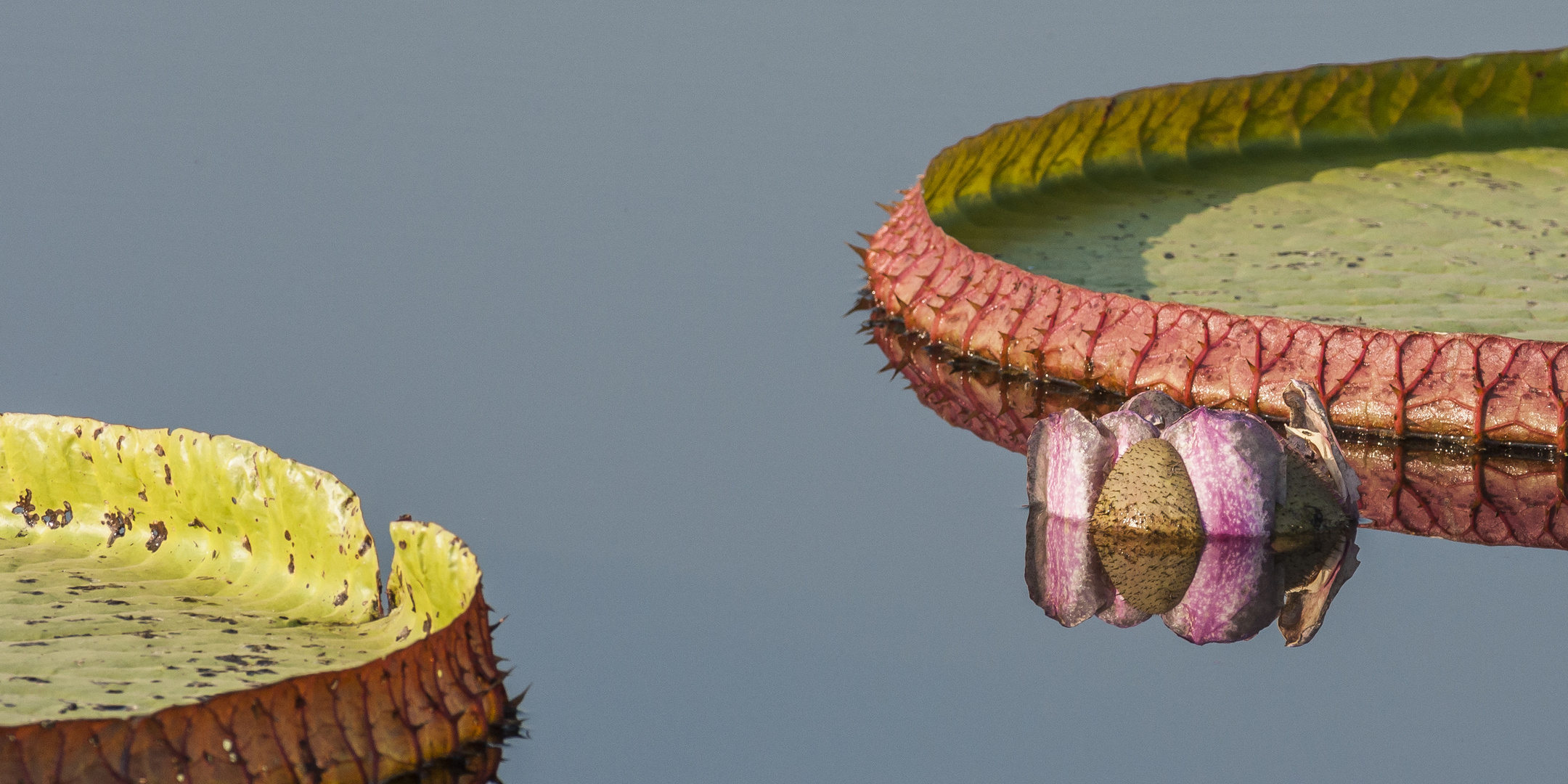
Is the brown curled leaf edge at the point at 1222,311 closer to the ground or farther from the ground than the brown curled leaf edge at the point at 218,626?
farther from the ground

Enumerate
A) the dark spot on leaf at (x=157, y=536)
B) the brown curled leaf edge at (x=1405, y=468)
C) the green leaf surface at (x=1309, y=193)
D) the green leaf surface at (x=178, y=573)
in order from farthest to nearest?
the green leaf surface at (x=1309, y=193), the brown curled leaf edge at (x=1405, y=468), the dark spot on leaf at (x=157, y=536), the green leaf surface at (x=178, y=573)

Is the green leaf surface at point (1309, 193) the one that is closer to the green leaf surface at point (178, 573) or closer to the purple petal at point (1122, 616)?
the purple petal at point (1122, 616)

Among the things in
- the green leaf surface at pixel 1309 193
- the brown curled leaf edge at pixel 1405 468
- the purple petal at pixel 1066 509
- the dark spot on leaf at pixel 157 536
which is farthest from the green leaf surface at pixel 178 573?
the green leaf surface at pixel 1309 193

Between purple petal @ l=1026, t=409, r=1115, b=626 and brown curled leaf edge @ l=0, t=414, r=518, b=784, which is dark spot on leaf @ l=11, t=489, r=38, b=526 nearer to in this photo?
brown curled leaf edge @ l=0, t=414, r=518, b=784

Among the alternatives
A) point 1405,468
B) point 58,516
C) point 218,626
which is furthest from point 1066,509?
point 58,516

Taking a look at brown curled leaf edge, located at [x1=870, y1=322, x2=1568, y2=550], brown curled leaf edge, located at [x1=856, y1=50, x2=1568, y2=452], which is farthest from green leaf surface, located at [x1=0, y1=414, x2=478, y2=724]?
brown curled leaf edge, located at [x1=856, y1=50, x2=1568, y2=452]

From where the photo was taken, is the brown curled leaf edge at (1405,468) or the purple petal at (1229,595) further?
the brown curled leaf edge at (1405,468)

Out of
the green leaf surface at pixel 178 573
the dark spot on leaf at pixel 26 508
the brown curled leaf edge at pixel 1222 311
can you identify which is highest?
the brown curled leaf edge at pixel 1222 311
